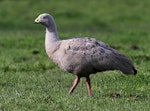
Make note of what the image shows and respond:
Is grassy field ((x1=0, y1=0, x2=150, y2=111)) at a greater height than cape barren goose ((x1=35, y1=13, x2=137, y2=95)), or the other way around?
cape barren goose ((x1=35, y1=13, x2=137, y2=95))

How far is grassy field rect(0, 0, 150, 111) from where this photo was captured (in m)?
8.35

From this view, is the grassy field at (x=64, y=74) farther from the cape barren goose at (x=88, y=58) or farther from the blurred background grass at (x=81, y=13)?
the cape barren goose at (x=88, y=58)

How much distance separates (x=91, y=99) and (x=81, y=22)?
64.6ft

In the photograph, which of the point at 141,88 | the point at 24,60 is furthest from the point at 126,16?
the point at 141,88

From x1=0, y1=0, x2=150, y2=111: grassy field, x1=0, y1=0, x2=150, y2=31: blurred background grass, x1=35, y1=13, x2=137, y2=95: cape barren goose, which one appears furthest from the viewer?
x1=0, y1=0, x2=150, y2=31: blurred background grass

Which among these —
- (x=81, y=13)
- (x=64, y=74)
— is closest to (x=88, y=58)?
(x=64, y=74)

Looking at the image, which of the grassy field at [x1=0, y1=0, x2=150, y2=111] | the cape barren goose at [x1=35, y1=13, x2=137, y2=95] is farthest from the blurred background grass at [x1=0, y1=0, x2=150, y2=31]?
the cape barren goose at [x1=35, y1=13, x2=137, y2=95]

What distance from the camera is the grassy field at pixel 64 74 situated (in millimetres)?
8352

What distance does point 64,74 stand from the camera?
12.5 m

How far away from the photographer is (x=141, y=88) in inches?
393

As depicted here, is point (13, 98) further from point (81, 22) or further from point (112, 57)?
point (81, 22)

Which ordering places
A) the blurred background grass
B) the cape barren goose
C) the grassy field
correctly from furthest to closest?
the blurred background grass, the cape barren goose, the grassy field

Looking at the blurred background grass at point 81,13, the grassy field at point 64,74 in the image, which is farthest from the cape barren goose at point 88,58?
the blurred background grass at point 81,13

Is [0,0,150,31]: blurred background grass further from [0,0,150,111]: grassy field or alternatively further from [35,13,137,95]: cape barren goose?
[35,13,137,95]: cape barren goose
